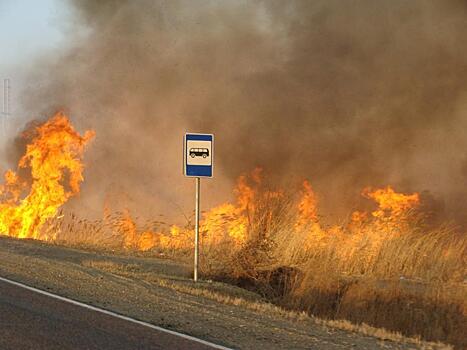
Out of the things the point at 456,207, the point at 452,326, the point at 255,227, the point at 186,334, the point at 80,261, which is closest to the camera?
the point at 186,334

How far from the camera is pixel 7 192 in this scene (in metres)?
21.2

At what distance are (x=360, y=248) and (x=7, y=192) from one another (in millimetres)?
12700

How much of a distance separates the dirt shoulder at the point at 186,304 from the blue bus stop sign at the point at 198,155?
212 centimetres

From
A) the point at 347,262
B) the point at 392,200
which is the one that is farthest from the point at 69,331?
the point at 392,200

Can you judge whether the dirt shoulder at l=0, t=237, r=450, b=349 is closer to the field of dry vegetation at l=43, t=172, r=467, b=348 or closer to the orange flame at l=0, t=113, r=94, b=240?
the field of dry vegetation at l=43, t=172, r=467, b=348

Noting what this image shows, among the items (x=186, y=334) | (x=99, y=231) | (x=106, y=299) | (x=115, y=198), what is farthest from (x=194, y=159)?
(x=115, y=198)

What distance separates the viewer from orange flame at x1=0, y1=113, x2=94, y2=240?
20.5 meters

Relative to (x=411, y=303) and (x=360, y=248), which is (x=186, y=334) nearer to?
(x=411, y=303)

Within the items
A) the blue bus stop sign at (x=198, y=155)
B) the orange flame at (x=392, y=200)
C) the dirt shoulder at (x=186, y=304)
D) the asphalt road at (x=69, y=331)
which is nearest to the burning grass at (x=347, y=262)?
the orange flame at (x=392, y=200)

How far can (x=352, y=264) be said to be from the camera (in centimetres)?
1341

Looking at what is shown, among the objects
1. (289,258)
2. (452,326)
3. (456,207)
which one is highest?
Result: (456,207)

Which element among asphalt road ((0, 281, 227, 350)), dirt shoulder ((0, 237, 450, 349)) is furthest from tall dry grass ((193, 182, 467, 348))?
asphalt road ((0, 281, 227, 350))

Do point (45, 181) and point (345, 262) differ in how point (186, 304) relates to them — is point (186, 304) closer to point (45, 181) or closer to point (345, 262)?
point (345, 262)

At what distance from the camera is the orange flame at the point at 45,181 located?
2050cm
